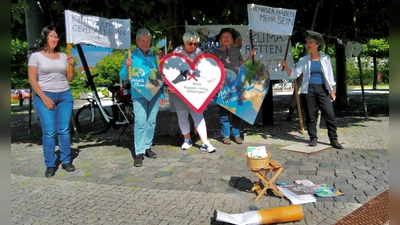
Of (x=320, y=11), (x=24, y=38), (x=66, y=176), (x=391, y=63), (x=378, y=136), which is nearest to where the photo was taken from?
(x=391, y=63)

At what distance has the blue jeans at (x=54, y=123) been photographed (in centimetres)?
489

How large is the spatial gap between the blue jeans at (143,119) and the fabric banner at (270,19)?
7.16ft

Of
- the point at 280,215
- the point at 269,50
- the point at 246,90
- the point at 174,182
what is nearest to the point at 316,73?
the point at 246,90

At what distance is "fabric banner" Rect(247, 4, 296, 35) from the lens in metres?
6.09

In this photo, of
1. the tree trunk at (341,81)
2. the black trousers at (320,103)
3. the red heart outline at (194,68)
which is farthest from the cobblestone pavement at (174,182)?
the tree trunk at (341,81)

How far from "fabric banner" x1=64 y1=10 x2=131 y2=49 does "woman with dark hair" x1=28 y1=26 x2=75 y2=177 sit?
15.1 inches

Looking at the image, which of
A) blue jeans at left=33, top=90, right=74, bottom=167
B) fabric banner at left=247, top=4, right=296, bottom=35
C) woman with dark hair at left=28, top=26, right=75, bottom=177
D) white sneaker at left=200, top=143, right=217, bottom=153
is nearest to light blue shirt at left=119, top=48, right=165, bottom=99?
woman with dark hair at left=28, top=26, right=75, bottom=177

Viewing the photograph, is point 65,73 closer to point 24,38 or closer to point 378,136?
point 378,136

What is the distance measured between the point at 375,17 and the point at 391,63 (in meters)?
10.1

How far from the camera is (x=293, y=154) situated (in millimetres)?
5742

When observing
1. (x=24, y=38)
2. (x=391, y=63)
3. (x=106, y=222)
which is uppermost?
(x=24, y=38)

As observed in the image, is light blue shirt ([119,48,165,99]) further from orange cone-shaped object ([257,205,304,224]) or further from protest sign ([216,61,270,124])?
orange cone-shaped object ([257,205,304,224])

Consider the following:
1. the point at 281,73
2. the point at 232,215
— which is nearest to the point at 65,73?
the point at 232,215

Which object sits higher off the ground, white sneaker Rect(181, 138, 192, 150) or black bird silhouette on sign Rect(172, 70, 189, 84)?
black bird silhouette on sign Rect(172, 70, 189, 84)
